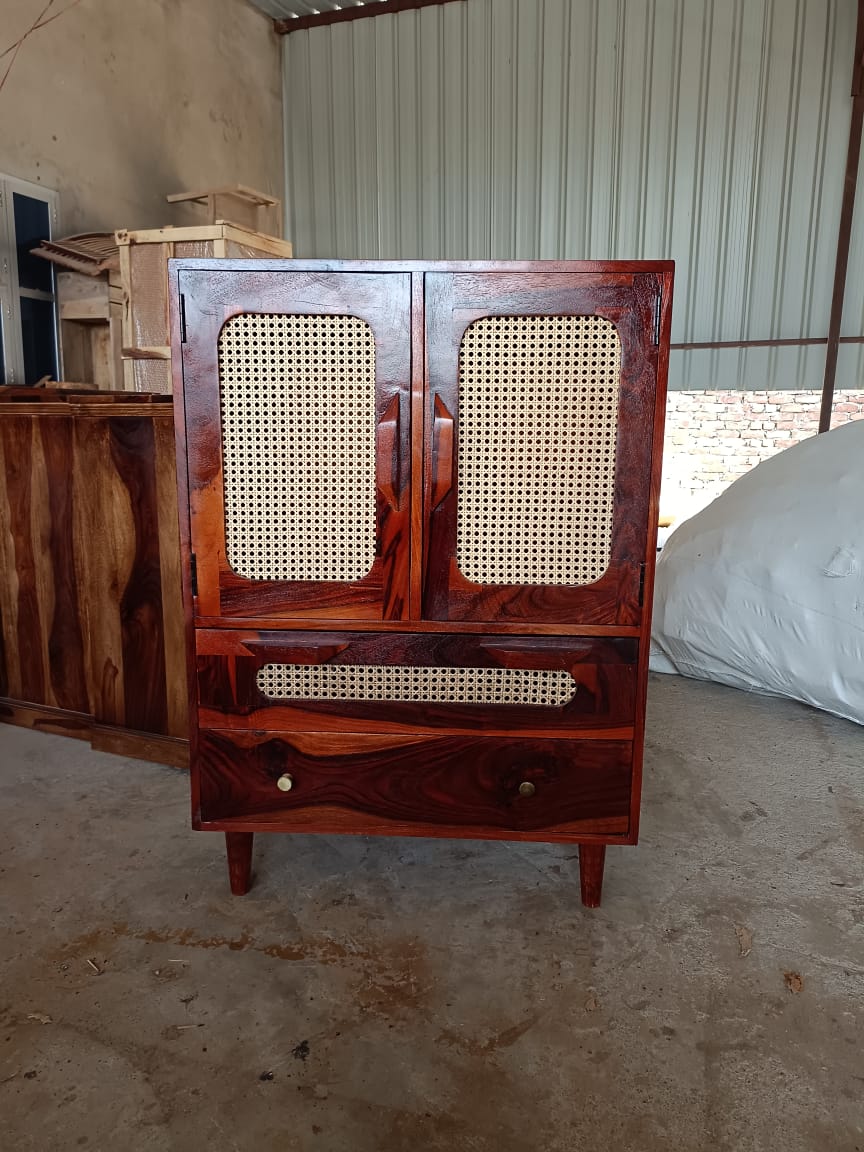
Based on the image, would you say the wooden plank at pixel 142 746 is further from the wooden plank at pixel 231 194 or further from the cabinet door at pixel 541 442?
the wooden plank at pixel 231 194

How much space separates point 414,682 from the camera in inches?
58.4

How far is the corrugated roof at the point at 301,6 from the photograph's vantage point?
5.56m

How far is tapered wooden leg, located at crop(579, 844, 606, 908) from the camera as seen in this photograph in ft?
5.10

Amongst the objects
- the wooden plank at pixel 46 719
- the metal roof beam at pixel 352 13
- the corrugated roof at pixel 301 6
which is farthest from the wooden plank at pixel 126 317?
the metal roof beam at pixel 352 13

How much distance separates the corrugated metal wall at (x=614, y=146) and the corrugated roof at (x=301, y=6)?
13 cm

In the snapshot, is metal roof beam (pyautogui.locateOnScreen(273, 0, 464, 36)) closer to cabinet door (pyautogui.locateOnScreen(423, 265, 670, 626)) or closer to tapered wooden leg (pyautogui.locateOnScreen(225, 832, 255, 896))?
cabinet door (pyautogui.locateOnScreen(423, 265, 670, 626))

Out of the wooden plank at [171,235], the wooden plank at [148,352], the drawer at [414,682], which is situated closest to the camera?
the drawer at [414,682]

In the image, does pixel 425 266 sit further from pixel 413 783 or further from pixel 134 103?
pixel 134 103

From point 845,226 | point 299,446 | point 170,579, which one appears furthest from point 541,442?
point 845,226

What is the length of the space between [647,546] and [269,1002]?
0.99 m

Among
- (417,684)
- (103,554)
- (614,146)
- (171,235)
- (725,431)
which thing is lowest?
(417,684)

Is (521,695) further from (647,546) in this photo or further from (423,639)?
(647,546)

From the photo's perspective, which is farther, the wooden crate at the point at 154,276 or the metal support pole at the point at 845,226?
the metal support pole at the point at 845,226

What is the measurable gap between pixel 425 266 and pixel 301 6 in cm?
563
